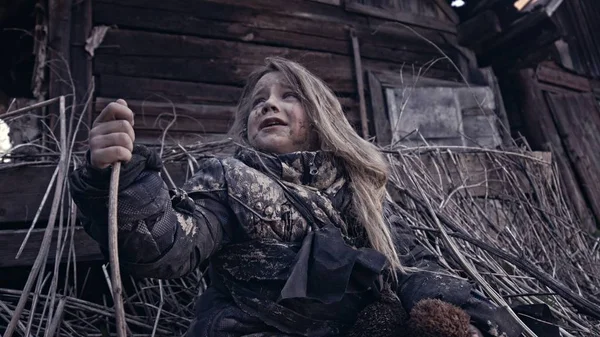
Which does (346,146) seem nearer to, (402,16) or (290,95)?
(290,95)

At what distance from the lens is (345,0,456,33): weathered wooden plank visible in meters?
5.79

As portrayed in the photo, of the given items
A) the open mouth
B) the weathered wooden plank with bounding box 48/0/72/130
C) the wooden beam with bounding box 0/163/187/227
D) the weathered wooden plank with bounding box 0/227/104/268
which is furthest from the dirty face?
the weathered wooden plank with bounding box 48/0/72/130

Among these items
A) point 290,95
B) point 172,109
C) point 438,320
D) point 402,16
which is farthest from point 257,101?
point 402,16

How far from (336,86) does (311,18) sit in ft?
2.35

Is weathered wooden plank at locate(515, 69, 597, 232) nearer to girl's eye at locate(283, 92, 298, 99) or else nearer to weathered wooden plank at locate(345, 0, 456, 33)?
weathered wooden plank at locate(345, 0, 456, 33)

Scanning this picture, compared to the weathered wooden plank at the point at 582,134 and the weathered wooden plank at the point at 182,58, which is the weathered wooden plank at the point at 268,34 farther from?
the weathered wooden plank at the point at 582,134

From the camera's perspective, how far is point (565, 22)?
7.73 m

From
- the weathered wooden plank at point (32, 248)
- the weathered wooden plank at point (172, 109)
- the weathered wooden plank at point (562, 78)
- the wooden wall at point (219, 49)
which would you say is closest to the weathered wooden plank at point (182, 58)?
the wooden wall at point (219, 49)

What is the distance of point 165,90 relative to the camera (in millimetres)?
4633

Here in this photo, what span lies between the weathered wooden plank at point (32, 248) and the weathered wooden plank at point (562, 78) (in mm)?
5900

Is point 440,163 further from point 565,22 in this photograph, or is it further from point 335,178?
point 565,22

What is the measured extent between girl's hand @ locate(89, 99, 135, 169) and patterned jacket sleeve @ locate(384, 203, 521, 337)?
95 cm

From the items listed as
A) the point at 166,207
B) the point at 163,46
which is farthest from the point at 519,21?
the point at 166,207

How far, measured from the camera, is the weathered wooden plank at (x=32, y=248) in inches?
96.3
